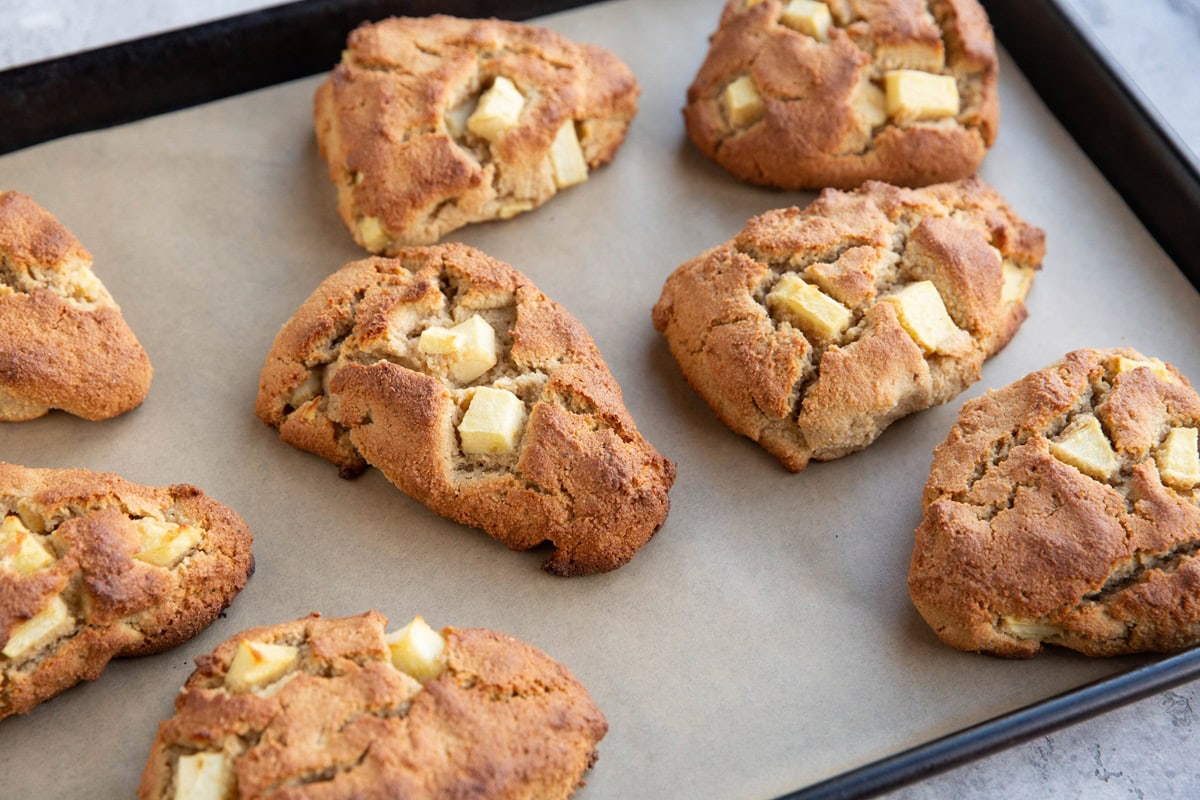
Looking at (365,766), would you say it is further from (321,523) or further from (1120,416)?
(1120,416)

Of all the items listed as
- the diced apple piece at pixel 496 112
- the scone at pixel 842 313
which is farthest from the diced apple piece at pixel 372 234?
the scone at pixel 842 313

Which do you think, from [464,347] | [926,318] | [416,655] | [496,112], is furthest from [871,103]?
[416,655]

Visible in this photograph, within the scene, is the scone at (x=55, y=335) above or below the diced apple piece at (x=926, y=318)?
below

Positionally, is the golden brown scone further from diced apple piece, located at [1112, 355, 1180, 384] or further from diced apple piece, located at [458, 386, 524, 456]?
diced apple piece, located at [458, 386, 524, 456]

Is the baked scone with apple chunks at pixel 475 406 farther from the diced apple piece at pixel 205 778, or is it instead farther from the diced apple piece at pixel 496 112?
the diced apple piece at pixel 205 778

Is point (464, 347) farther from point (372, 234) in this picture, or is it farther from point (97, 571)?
point (97, 571)

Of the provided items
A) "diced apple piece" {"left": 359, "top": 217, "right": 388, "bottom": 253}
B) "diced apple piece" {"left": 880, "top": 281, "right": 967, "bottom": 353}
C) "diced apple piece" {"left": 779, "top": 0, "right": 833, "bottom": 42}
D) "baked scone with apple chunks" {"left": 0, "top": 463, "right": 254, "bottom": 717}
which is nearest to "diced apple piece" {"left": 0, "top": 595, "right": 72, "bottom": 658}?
"baked scone with apple chunks" {"left": 0, "top": 463, "right": 254, "bottom": 717}

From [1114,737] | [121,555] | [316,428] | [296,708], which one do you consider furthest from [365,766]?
[1114,737]
